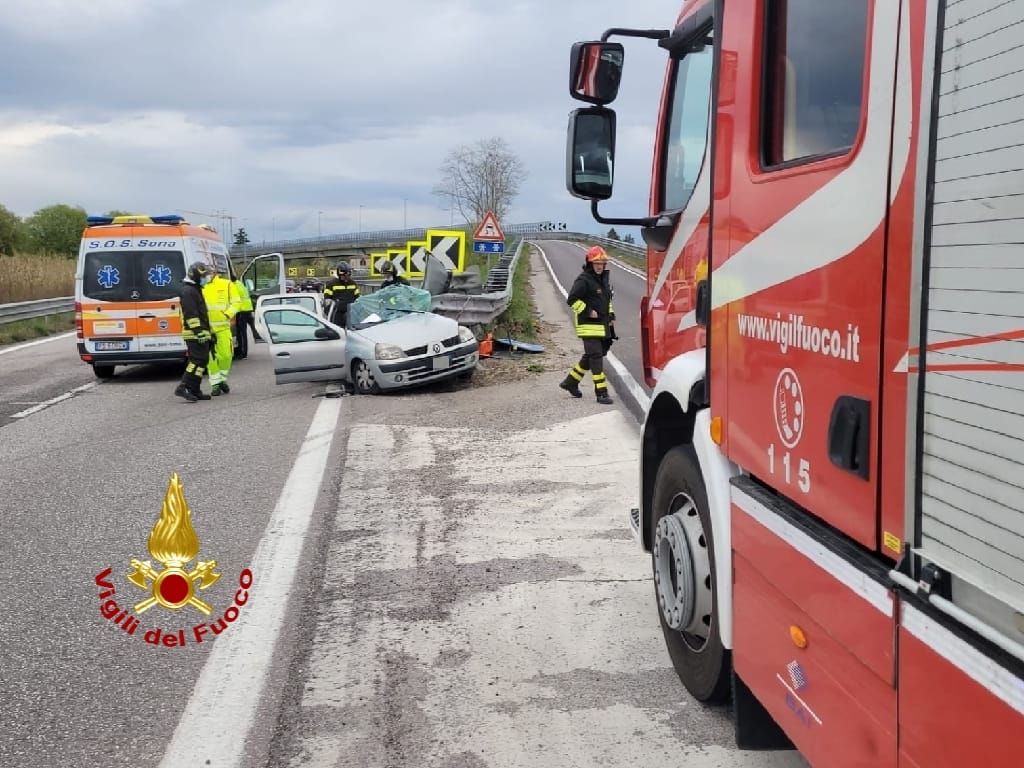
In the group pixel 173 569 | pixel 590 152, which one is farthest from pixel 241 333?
pixel 590 152

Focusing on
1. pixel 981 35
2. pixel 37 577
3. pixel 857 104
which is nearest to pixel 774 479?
pixel 857 104

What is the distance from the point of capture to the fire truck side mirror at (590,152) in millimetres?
3936

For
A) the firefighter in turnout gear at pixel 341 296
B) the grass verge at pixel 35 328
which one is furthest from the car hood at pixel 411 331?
the grass verge at pixel 35 328

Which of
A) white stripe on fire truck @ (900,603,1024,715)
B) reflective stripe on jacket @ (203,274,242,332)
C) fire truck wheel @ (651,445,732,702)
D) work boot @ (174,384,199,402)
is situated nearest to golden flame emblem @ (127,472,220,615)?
fire truck wheel @ (651,445,732,702)

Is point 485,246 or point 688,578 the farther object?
point 485,246

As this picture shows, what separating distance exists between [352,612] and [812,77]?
3.19 m

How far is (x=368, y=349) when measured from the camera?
11.7 m

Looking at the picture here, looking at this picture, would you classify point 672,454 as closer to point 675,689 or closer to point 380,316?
point 675,689

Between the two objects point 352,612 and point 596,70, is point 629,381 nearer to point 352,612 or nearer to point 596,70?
point 352,612

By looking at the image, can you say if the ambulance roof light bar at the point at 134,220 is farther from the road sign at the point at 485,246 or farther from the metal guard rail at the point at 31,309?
the metal guard rail at the point at 31,309

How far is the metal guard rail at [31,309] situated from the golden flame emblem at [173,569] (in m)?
20.8

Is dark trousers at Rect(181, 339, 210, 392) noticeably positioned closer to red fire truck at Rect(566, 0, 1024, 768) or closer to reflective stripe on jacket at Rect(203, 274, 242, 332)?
reflective stripe on jacket at Rect(203, 274, 242, 332)

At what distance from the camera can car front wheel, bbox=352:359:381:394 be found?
11.7 m

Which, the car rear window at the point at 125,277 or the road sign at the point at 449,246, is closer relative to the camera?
the car rear window at the point at 125,277
